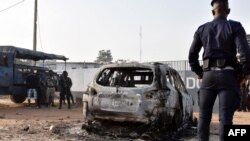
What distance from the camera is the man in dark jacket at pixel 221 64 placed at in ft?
13.4

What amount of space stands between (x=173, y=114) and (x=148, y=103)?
2.27 feet

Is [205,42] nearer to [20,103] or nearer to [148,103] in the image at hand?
[148,103]

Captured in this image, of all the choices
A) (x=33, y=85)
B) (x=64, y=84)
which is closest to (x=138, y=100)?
(x=64, y=84)

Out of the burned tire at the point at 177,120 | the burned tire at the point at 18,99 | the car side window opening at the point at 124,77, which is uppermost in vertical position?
the car side window opening at the point at 124,77

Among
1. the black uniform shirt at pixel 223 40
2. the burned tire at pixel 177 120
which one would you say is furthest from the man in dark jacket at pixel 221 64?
the burned tire at pixel 177 120

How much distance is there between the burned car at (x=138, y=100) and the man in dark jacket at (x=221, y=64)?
3.83m

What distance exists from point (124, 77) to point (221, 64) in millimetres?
5700

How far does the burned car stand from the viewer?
813 cm

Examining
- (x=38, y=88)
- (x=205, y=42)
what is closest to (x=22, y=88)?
(x=38, y=88)

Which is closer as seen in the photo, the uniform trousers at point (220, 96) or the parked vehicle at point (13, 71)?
the uniform trousers at point (220, 96)

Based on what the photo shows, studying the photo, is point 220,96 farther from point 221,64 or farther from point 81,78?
point 81,78

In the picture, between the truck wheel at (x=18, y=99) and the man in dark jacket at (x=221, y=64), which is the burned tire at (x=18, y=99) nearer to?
the truck wheel at (x=18, y=99)

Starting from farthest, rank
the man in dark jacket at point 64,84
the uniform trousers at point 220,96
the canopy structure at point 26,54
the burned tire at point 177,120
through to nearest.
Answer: the man in dark jacket at point 64,84 < the canopy structure at point 26,54 < the burned tire at point 177,120 < the uniform trousers at point 220,96

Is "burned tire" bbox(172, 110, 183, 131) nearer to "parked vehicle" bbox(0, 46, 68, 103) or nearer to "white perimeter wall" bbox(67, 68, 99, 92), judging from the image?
"parked vehicle" bbox(0, 46, 68, 103)
